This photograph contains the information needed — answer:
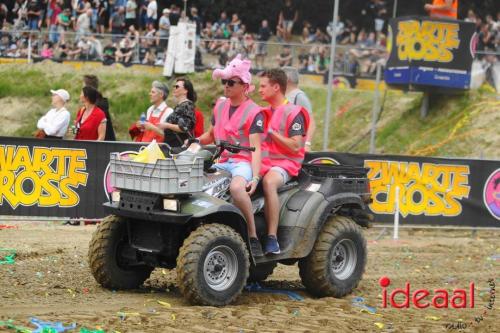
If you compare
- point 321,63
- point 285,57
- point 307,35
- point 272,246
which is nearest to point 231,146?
point 272,246

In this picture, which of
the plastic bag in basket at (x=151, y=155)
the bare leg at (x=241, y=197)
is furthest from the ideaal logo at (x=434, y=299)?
the plastic bag in basket at (x=151, y=155)

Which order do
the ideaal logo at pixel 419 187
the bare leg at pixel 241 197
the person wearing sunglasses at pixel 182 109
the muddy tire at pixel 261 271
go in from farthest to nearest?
the ideaal logo at pixel 419 187 → the person wearing sunglasses at pixel 182 109 → the muddy tire at pixel 261 271 → the bare leg at pixel 241 197

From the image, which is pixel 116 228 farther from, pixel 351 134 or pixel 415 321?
pixel 351 134

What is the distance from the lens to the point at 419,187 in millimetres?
15047

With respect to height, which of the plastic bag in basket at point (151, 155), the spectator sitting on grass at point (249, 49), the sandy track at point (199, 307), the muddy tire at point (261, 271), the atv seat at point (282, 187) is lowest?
the sandy track at point (199, 307)

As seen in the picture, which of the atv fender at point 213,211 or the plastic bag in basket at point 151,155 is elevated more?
the plastic bag in basket at point 151,155

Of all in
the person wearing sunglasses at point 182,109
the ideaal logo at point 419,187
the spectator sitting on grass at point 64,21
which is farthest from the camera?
the spectator sitting on grass at point 64,21

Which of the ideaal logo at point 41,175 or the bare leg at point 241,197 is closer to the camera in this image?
the bare leg at point 241,197

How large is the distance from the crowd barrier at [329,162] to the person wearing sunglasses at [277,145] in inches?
177

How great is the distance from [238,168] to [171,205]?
0.91 m

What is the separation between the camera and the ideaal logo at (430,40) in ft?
70.7

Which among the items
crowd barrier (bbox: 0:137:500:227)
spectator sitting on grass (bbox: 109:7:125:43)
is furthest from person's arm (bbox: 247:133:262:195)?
spectator sitting on grass (bbox: 109:7:125:43)

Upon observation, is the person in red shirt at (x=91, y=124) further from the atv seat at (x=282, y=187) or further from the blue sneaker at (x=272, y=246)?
the blue sneaker at (x=272, y=246)

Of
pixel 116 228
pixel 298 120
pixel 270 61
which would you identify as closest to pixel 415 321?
pixel 298 120
